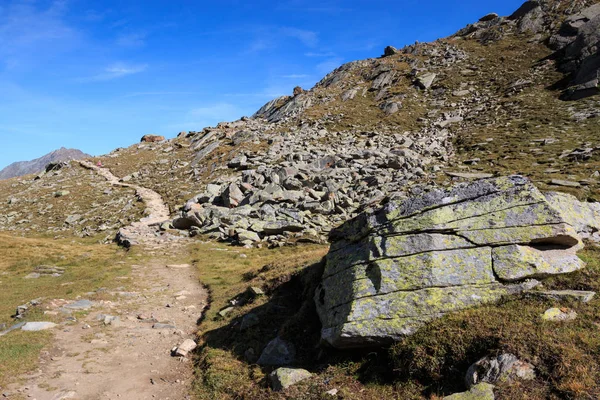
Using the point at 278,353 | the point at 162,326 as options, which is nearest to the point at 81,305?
the point at 162,326

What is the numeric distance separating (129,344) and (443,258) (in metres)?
14.2

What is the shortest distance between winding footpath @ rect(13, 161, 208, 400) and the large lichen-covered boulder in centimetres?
685

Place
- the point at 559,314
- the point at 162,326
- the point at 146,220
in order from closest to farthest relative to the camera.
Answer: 1. the point at 559,314
2. the point at 162,326
3. the point at 146,220

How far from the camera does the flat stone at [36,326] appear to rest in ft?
57.0

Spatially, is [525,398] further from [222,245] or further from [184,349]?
[222,245]

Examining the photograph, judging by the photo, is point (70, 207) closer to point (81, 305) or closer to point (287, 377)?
point (81, 305)

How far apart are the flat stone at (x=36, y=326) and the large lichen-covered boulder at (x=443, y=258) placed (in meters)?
14.4

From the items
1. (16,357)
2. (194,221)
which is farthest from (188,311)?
(194,221)

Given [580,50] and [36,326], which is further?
[580,50]

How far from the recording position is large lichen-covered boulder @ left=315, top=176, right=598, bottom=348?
1028 centimetres

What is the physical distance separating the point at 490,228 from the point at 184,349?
1295 cm

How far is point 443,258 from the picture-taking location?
36.4ft

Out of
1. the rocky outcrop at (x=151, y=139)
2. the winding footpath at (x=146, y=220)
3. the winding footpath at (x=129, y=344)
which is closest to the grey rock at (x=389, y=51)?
the rocky outcrop at (x=151, y=139)

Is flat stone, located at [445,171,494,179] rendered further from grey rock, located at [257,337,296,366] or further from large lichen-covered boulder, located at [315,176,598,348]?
grey rock, located at [257,337,296,366]
